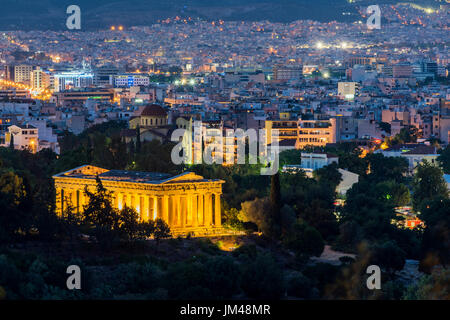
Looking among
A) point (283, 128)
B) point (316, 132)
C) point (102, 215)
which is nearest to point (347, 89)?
point (283, 128)

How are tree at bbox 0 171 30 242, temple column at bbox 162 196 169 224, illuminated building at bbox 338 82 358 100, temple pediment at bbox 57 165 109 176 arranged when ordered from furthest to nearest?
illuminated building at bbox 338 82 358 100 → temple pediment at bbox 57 165 109 176 → temple column at bbox 162 196 169 224 → tree at bbox 0 171 30 242

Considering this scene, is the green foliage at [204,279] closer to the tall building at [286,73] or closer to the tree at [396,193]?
the tree at [396,193]

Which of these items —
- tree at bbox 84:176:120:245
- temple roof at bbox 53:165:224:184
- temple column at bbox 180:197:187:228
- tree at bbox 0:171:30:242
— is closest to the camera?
tree at bbox 84:176:120:245

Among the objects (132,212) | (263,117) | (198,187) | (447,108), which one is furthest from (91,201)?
(447,108)

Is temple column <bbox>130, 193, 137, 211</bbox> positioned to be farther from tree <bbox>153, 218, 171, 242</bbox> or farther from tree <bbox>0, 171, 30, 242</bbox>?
tree <bbox>0, 171, 30, 242</bbox>

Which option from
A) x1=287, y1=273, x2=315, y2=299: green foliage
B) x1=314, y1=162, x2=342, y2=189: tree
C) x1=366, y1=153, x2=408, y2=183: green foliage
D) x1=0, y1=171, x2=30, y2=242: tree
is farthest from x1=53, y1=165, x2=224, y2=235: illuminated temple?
x1=366, y1=153, x2=408, y2=183: green foliage

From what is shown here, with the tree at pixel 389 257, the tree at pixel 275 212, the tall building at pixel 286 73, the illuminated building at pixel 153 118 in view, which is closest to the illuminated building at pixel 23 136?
the illuminated building at pixel 153 118

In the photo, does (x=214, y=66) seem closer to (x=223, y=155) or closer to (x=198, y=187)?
(x=223, y=155)
